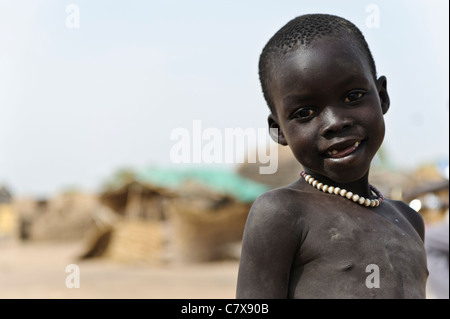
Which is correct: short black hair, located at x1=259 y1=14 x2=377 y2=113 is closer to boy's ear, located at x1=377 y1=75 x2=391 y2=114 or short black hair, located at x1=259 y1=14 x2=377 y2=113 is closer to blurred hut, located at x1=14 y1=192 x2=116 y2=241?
boy's ear, located at x1=377 y1=75 x2=391 y2=114

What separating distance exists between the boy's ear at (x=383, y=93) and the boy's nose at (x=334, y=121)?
286 millimetres

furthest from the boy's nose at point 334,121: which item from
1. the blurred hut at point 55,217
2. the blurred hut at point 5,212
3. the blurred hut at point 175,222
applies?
the blurred hut at point 5,212

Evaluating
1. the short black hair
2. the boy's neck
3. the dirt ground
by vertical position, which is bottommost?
the dirt ground

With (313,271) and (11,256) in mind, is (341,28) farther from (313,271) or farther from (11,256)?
(11,256)

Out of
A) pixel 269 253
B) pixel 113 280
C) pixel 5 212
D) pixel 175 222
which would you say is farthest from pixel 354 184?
pixel 5 212

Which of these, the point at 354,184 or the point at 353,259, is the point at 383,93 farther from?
the point at 353,259

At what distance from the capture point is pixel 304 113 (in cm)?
164

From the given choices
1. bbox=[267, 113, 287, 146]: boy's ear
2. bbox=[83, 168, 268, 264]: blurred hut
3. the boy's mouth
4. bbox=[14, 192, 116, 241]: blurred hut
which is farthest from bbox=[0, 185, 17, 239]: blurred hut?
the boy's mouth

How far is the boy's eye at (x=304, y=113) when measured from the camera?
1.63 meters

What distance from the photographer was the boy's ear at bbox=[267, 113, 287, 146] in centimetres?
181

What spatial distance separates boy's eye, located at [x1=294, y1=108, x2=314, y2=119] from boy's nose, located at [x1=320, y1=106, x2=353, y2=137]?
0.12ft

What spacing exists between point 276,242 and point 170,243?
35.6ft

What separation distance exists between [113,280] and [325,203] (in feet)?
28.9
